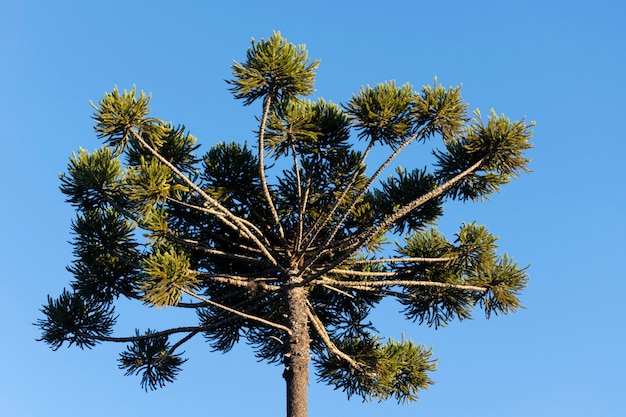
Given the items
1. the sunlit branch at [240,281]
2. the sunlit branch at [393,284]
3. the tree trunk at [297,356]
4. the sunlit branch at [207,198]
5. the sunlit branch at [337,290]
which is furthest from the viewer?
the sunlit branch at [337,290]

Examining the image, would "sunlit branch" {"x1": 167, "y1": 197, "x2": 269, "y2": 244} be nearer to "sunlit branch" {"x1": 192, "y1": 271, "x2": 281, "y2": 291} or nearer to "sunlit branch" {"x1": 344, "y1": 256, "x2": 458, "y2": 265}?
"sunlit branch" {"x1": 192, "y1": 271, "x2": 281, "y2": 291}

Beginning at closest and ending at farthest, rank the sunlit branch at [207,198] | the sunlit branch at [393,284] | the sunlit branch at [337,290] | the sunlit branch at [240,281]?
1. the sunlit branch at [207,198]
2. the sunlit branch at [240,281]
3. the sunlit branch at [393,284]
4. the sunlit branch at [337,290]

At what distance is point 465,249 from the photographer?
14.9 meters

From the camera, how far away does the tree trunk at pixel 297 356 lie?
13.7 m

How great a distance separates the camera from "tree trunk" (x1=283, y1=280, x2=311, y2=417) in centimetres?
1369

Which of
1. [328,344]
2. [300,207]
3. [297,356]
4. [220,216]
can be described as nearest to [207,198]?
[220,216]

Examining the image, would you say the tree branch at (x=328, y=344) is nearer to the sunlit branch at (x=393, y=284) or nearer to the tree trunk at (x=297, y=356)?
the tree trunk at (x=297, y=356)

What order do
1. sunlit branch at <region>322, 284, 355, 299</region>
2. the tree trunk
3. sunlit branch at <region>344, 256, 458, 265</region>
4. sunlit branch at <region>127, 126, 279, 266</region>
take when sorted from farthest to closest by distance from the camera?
sunlit branch at <region>322, 284, 355, 299</region> → sunlit branch at <region>344, 256, 458, 265</region> → the tree trunk → sunlit branch at <region>127, 126, 279, 266</region>

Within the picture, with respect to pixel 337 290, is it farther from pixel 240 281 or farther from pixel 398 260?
pixel 240 281

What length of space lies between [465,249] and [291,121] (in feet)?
10.7

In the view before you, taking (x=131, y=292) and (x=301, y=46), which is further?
(x=131, y=292)

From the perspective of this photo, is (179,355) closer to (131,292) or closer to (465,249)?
(131,292)

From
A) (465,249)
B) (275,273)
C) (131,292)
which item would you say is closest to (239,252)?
(275,273)

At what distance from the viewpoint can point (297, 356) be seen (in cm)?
1391
